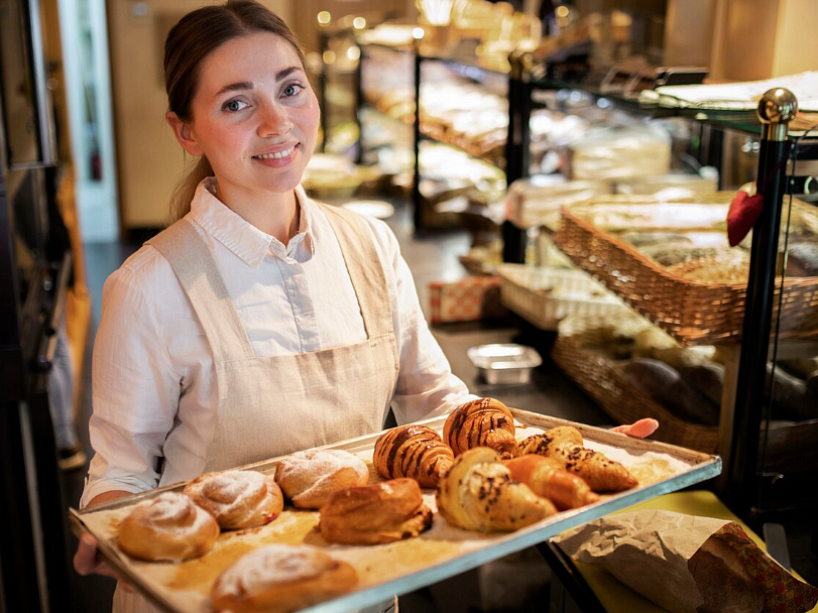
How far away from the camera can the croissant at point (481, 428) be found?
1.12 metres

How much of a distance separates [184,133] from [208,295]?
28 centimetres

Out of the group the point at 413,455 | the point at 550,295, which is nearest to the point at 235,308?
the point at 413,455

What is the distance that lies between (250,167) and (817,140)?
0.97 meters

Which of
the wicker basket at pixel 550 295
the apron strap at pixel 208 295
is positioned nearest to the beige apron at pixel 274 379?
the apron strap at pixel 208 295

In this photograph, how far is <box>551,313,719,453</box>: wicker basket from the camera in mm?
1909

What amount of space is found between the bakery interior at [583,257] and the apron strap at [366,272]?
30cm

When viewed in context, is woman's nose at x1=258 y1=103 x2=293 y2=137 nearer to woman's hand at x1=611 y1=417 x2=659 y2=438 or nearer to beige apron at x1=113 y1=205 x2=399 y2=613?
beige apron at x1=113 y1=205 x2=399 y2=613

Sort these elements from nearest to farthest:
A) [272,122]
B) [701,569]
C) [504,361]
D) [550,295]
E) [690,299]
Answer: [272,122] → [701,569] → [690,299] → [504,361] → [550,295]

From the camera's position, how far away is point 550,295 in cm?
271

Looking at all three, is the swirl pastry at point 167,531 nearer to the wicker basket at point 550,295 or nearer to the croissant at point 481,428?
the croissant at point 481,428

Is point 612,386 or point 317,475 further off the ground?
point 317,475

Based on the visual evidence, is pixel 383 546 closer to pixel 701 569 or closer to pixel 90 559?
pixel 90 559

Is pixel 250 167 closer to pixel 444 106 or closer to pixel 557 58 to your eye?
pixel 557 58

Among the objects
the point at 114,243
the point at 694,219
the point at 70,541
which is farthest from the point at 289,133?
the point at 114,243
